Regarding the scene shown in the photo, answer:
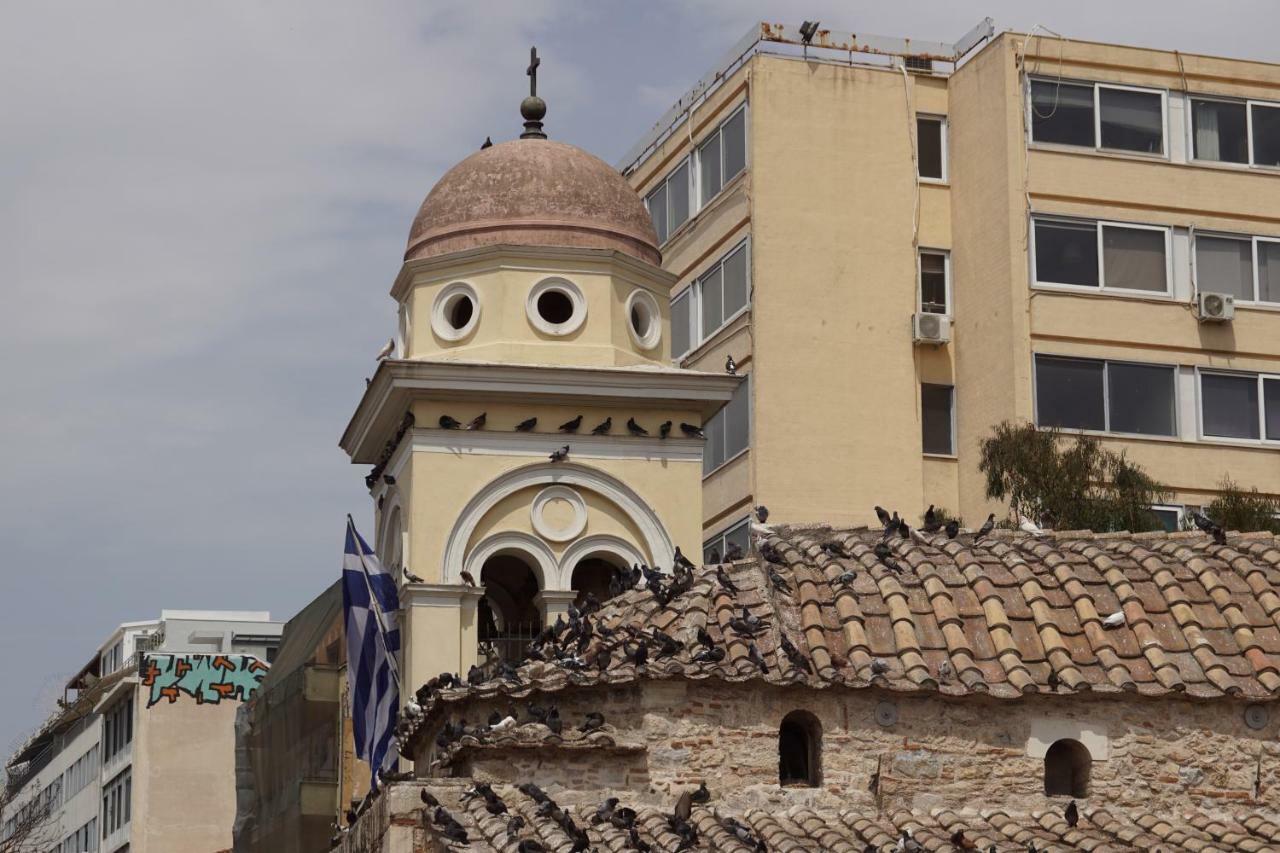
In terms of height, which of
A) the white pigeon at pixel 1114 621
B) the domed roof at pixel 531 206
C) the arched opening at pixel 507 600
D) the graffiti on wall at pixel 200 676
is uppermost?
the domed roof at pixel 531 206

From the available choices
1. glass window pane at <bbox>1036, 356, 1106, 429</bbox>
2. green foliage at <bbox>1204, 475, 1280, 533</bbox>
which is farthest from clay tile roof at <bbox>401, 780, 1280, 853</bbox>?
glass window pane at <bbox>1036, 356, 1106, 429</bbox>

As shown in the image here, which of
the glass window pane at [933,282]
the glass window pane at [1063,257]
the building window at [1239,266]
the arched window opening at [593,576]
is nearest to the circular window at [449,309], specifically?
the arched window opening at [593,576]

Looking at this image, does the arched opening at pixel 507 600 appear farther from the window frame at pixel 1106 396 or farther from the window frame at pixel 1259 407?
the window frame at pixel 1259 407

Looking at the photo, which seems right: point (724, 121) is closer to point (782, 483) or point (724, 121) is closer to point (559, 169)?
point (782, 483)

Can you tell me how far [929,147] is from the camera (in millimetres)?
41656

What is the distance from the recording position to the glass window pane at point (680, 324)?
4162 cm

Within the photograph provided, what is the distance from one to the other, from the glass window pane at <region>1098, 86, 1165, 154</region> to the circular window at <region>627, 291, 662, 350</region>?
11.3 m

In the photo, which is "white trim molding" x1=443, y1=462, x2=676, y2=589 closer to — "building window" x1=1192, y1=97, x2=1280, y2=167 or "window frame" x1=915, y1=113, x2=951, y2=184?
"window frame" x1=915, y1=113, x2=951, y2=184

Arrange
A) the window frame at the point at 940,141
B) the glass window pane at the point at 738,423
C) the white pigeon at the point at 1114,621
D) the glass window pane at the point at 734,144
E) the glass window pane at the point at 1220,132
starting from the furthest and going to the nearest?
the glass window pane at the point at 1220,132
the window frame at the point at 940,141
the glass window pane at the point at 734,144
the glass window pane at the point at 738,423
the white pigeon at the point at 1114,621

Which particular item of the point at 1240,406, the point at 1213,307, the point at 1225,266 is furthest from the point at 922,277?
the point at 1240,406

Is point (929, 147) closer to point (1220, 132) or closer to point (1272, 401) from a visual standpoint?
point (1220, 132)

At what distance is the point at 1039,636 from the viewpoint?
23.8 m

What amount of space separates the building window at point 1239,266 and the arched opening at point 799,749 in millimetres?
20027

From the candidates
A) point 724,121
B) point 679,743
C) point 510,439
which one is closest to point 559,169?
point 510,439
